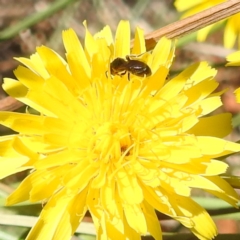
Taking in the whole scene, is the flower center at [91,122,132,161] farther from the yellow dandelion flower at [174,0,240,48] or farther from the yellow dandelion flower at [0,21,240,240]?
the yellow dandelion flower at [174,0,240,48]

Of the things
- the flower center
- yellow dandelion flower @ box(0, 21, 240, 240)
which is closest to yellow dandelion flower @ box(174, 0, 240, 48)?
yellow dandelion flower @ box(0, 21, 240, 240)

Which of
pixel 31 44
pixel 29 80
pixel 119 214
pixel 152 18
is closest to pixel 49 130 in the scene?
pixel 29 80

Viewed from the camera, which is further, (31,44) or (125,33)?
(31,44)

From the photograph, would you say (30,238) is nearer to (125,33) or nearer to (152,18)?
(125,33)

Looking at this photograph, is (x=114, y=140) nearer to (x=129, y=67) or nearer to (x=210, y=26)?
(x=129, y=67)

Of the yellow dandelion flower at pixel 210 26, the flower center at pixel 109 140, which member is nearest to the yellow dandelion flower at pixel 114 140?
the flower center at pixel 109 140

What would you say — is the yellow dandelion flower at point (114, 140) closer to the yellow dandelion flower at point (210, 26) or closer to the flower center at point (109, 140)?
the flower center at point (109, 140)

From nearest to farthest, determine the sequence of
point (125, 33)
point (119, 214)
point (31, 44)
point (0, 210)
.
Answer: point (119, 214)
point (125, 33)
point (0, 210)
point (31, 44)
